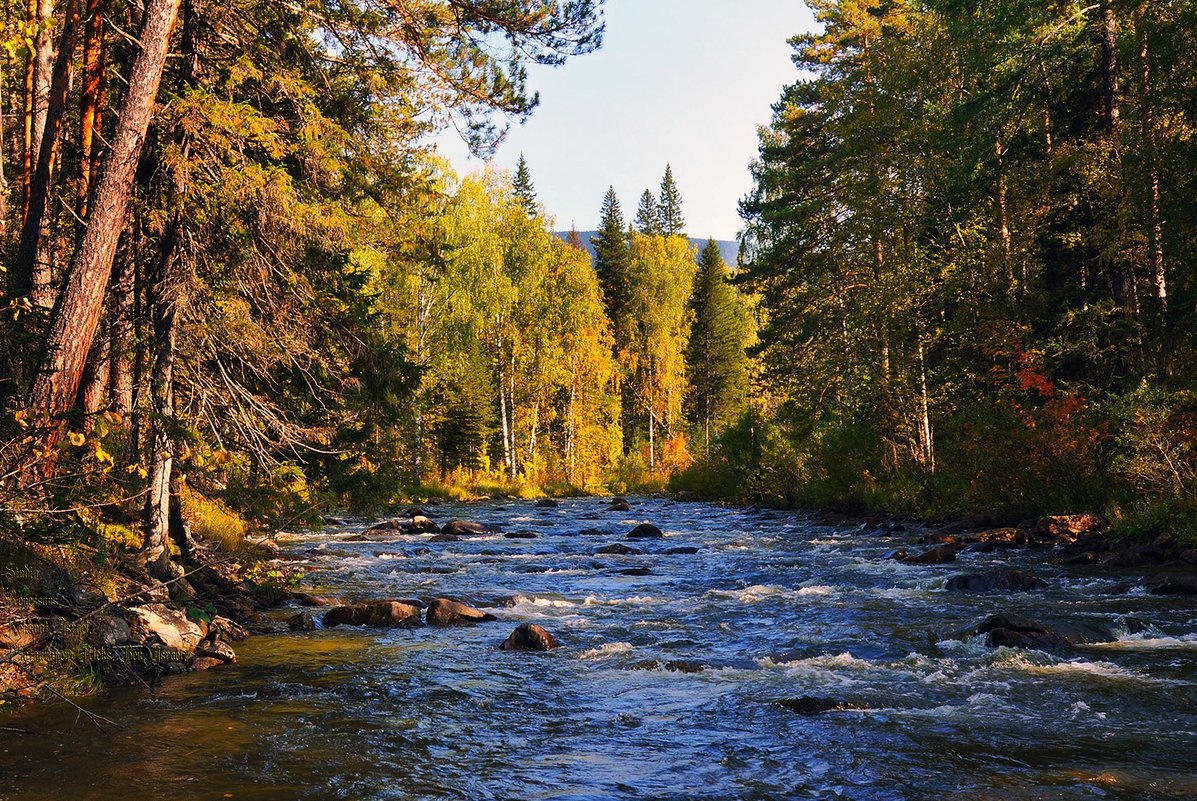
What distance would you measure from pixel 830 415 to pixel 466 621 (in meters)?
17.7

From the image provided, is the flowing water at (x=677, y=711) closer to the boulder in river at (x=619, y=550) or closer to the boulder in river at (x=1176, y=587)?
the boulder in river at (x=1176, y=587)

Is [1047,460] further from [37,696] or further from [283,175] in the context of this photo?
[37,696]

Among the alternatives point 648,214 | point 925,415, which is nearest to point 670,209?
point 648,214

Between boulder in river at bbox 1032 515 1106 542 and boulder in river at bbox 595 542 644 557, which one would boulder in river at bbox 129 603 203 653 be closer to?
boulder in river at bbox 595 542 644 557

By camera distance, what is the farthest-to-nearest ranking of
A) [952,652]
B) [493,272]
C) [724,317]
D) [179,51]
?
[724,317], [493,272], [179,51], [952,652]

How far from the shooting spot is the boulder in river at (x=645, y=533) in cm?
2156

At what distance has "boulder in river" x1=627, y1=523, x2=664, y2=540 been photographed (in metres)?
21.6

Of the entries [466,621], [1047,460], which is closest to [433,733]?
[466,621]

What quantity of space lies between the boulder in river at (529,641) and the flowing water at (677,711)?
0.18 meters

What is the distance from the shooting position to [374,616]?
10781 millimetres

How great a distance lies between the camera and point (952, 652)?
28.6 ft

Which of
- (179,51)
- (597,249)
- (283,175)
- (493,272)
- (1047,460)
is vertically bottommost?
(1047,460)

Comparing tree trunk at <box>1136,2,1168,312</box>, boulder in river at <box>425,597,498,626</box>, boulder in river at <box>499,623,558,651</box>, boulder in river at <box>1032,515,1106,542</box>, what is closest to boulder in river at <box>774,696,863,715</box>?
boulder in river at <box>499,623,558,651</box>

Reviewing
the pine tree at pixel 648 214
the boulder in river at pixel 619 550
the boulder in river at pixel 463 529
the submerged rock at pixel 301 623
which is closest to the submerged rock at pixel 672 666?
the submerged rock at pixel 301 623
